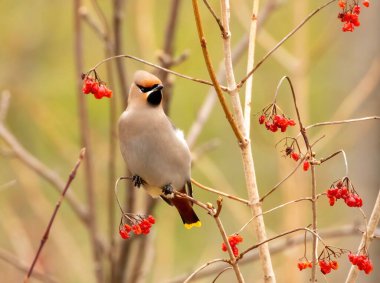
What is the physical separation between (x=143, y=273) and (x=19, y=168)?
141cm

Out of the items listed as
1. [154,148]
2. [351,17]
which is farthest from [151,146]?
[351,17]

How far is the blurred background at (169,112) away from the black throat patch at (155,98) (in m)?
0.10

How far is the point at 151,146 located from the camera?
9.36 ft

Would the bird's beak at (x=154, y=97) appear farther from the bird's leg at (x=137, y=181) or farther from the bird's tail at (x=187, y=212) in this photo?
the bird's tail at (x=187, y=212)

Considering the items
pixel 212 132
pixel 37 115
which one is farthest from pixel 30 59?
pixel 212 132

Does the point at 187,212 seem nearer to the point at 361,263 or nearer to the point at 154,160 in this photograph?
the point at 154,160

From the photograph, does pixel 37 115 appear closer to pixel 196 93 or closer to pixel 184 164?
pixel 184 164

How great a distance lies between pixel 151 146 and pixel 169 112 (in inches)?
24.8

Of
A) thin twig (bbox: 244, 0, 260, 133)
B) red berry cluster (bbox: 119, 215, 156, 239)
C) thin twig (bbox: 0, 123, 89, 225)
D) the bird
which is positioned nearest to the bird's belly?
the bird

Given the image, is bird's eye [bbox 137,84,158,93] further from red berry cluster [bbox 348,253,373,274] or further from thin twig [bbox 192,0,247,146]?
red berry cluster [bbox 348,253,373,274]

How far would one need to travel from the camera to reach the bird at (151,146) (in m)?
2.84

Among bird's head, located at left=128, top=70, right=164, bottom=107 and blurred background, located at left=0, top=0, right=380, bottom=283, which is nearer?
bird's head, located at left=128, top=70, right=164, bottom=107

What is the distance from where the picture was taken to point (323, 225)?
7.02 metres

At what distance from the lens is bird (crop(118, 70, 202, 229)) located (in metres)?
2.84
